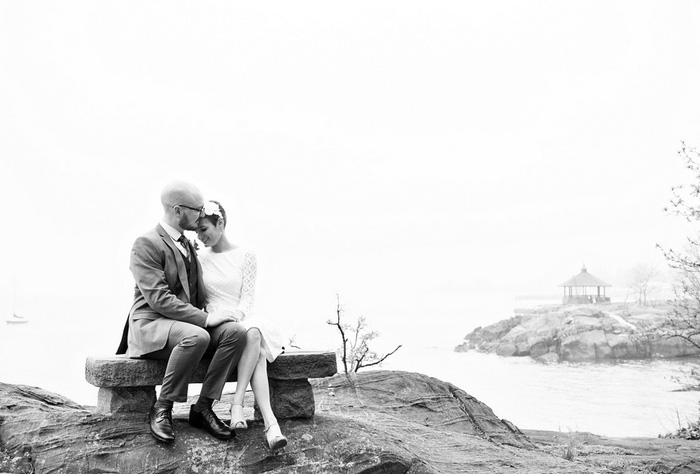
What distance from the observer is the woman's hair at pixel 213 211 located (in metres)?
4.49

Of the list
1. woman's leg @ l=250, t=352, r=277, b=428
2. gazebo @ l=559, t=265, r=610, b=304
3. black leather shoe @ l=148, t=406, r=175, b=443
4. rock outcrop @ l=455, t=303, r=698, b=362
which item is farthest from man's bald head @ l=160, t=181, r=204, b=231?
gazebo @ l=559, t=265, r=610, b=304

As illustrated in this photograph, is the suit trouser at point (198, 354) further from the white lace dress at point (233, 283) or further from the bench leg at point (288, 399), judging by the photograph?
the bench leg at point (288, 399)

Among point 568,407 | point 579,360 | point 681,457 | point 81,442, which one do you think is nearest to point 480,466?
point 81,442

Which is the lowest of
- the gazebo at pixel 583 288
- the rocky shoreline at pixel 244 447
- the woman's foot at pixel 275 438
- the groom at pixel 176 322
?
the rocky shoreline at pixel 244 447

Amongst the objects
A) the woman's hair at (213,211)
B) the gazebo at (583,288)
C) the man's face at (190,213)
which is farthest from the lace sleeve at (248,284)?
the gazebo at (583,288)

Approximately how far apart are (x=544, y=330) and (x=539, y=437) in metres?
21.8

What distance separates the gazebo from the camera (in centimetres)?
3850

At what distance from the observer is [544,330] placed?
30.5m

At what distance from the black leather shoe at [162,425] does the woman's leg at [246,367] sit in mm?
385

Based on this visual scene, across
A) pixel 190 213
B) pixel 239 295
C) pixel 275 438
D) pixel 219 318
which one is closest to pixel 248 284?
pixel 239 295

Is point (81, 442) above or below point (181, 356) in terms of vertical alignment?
below

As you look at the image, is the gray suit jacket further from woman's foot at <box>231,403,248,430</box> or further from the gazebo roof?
the gazebo roof

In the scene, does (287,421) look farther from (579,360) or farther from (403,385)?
(579,360)

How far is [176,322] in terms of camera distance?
4.18 meters
